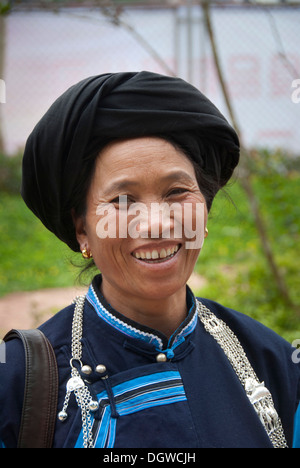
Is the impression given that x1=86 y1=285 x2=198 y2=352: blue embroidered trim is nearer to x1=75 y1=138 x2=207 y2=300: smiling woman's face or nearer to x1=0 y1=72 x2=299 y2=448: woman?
x1=0 y1=72 x2=299 y2=448: woman

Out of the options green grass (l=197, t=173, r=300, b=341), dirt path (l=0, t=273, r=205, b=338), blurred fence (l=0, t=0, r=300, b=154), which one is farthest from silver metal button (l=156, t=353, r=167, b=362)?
blurred fence (l=0, t=0, r=300, b=154)

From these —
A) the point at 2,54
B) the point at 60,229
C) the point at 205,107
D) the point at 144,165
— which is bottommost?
the point at 2,54

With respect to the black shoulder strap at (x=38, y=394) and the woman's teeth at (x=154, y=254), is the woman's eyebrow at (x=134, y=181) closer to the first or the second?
the woman's teeth at (x=154, y=254)

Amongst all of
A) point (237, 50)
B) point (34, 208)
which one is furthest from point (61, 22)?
point (34, 208)

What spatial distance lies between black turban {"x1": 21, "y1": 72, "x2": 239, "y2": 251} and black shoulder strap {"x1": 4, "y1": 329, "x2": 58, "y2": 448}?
475 mm

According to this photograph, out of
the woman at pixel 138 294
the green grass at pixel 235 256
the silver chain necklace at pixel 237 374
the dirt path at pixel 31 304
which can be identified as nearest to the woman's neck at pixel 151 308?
the woman at pixel 138 294

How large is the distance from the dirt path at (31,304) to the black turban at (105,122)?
2.90 m

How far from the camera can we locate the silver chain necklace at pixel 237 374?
Result: 1.52 metres

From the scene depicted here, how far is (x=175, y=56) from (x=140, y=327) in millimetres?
6693

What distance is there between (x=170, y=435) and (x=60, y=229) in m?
0.82

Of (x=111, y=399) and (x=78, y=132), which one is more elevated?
(x=78, y=132)

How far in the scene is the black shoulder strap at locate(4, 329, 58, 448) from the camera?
1.46 meters

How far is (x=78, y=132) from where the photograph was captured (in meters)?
1.61

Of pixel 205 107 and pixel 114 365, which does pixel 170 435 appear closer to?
pixel 114 365
